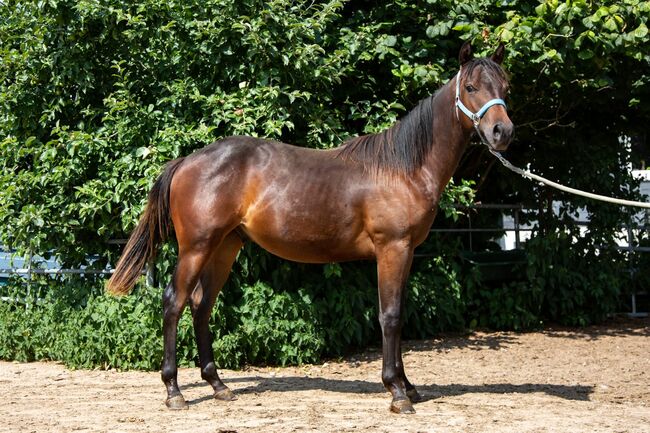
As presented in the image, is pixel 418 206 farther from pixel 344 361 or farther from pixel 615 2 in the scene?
pixel 615 2

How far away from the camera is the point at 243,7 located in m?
7.00

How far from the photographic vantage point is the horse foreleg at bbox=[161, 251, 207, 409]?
18.2 feet

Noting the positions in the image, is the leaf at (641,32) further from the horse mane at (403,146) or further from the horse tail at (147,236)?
the horse tail at (147,236)

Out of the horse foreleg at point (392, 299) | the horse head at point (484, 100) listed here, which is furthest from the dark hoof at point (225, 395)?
the horse head at point (484, 100)

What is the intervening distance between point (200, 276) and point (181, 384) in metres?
0.98

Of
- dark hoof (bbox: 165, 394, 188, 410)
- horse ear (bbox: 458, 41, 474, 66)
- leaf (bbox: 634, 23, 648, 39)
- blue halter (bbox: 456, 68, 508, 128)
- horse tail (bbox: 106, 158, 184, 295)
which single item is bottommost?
dark hoof (bbox: 165, 394, 188, 410)

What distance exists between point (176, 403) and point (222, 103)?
9.10 feet

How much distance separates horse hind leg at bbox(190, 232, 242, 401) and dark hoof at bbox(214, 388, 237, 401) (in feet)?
0.30

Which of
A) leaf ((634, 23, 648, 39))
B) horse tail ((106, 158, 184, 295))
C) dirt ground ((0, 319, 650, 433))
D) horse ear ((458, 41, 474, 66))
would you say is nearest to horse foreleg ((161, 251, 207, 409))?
dirt ground ((0, 319, 650, 433))

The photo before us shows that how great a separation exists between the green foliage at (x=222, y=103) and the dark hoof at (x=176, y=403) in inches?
58.2

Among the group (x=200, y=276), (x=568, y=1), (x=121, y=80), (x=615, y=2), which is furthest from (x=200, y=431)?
(x=615, y=2)

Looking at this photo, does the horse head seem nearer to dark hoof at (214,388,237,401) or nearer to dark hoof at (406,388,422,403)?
dark hoof at (406,388,422,403)

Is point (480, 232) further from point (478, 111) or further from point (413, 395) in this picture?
point (478, 111)

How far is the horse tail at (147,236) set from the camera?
5840mm
